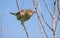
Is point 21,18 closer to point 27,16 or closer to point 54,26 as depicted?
point 27,16

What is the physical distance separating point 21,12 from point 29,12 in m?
0.03

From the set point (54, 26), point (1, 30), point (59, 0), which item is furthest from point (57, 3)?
point (1, 30)

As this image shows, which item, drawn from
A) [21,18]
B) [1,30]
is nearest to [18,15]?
[21,18]

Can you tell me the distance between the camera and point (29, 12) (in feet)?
1.61

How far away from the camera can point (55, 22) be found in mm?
506

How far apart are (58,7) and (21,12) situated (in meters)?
0.17

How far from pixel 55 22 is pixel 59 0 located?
0.11 m

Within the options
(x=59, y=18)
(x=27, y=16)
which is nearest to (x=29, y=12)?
(x=27, y=16)

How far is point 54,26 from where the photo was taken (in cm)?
49

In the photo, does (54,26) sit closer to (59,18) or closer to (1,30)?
(59,18)

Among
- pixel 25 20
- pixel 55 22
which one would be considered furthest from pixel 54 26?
pixel 25 20

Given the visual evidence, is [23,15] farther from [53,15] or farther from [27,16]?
[53,15]

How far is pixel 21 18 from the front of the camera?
49 centimetres

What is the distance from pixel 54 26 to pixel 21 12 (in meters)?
0.15
